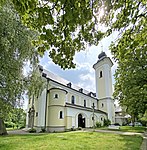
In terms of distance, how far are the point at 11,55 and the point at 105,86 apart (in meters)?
31.4

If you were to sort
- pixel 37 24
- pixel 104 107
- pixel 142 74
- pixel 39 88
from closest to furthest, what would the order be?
pixel 37 24, pixel 142 74, pixel 39 88, pixel 104 107

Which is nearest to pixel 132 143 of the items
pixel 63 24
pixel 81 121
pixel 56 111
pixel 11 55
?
pixel 63 24

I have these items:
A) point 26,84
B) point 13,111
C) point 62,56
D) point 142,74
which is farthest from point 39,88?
point 62,56

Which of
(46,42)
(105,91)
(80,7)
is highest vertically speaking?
(105,91)

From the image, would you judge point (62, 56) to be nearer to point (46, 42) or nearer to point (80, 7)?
point (46, 42)

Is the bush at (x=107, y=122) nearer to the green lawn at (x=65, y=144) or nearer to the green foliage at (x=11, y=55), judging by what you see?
the green lawn at (x=65, y=144)

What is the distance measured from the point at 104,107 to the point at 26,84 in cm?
2915

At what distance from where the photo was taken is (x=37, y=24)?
4.00 metres

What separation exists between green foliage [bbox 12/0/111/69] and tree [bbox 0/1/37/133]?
→ 7.79 meters

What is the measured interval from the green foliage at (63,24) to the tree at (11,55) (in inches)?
307

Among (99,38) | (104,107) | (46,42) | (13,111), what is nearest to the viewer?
(46,42)

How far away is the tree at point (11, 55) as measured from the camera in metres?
11.5

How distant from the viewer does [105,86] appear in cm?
4088

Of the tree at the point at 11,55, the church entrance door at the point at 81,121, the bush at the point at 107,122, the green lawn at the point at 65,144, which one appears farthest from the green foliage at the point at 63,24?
the bush at the point at 107,122
